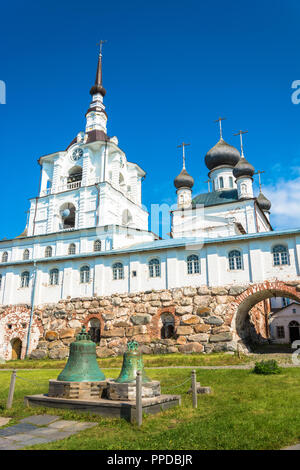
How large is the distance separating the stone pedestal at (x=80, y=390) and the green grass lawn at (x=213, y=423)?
488 millimetres

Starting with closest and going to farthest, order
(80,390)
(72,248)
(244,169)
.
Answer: (80,390), (72,248), (244,169)

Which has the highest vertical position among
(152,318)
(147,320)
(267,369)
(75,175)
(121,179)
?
(75,175)

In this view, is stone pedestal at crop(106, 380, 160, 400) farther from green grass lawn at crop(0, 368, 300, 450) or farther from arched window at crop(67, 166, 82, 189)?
arched window at crop(67, 166, 82, 189)

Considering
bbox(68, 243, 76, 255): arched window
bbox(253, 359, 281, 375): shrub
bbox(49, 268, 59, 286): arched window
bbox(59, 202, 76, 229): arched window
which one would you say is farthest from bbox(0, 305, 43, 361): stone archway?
bbox(253, 359, 281, 375): shrub

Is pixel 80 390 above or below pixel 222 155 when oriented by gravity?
below

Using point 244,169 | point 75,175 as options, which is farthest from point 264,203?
point 75,175

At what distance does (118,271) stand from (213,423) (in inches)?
677

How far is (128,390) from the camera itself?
7824 millimetres

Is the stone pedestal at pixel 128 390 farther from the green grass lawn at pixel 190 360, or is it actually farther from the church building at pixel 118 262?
the church building at pixel 118 262

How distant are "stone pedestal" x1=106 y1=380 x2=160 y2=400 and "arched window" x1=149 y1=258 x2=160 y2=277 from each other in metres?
14.2

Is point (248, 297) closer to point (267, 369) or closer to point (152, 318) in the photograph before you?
point (152, 318)

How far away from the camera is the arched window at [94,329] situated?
23.0 meters

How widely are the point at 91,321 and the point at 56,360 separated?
3.15 meters
